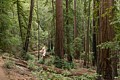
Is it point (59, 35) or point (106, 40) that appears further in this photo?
point (59, 35)

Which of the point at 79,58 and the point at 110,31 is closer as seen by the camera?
the point at 110,31

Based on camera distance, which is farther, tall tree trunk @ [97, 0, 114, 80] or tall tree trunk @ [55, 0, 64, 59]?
tall tree trunk @ [55, 0, 64, 59]

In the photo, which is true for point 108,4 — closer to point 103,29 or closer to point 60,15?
point 103,29

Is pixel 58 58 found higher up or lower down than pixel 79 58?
higher up

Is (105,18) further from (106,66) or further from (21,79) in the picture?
(21,79)

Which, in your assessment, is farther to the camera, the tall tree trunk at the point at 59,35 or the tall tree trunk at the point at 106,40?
the tall tree trunk at the point at 59,35

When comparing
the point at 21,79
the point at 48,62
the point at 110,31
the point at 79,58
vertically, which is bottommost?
the point at 79,58

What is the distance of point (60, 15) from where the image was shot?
49.9 ft

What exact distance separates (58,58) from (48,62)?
90 cm

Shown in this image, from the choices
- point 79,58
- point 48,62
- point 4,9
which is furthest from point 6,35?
point 79,58

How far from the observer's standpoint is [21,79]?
8.21 meters

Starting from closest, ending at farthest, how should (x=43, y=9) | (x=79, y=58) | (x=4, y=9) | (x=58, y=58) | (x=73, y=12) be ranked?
(x=58, y=58), (x=4, y=9), (x=73, y=12), (x=79, y=58), (x=43, y=9)

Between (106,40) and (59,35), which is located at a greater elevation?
(106,40)

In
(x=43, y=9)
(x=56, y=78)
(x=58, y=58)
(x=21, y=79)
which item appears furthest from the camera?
(x=43, y=9)
